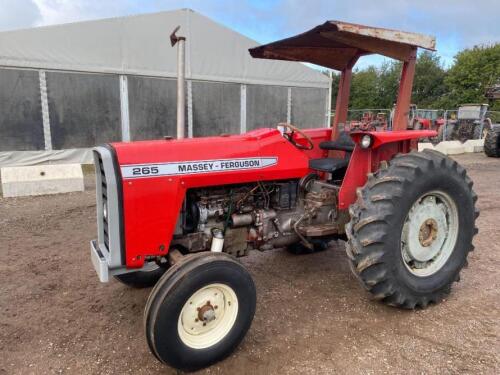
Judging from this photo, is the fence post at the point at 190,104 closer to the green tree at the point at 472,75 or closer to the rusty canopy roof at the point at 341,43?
the rusty canopy roof at the point at 341,43

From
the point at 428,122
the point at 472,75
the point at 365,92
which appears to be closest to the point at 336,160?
the point at 428,122

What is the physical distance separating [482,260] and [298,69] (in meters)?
10.3

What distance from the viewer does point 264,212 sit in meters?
3.31

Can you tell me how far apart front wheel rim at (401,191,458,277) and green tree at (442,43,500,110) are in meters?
36.3

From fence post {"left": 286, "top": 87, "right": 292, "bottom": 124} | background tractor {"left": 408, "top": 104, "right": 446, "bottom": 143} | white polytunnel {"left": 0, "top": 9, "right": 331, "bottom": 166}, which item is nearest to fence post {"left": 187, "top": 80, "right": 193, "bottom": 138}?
white polytunnel {"left": 0, "top": 9, "right": 331, "bottom": 166}

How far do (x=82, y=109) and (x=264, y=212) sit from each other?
8.45 m

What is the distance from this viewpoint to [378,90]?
134ft

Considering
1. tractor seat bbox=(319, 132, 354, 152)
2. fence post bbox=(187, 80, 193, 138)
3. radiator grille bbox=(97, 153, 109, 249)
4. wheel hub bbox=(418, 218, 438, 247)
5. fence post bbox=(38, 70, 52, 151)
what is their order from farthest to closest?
fence post bbox=(187, 80, 193, 138) < fence post bbox=(38, 70, 52, 151) < tractor seat bbox=(319, 132, 354, 152) < wheel hub bbox=(418, 218, 438, 247) < radiator grille bbox=(97, 153, 109, 249)

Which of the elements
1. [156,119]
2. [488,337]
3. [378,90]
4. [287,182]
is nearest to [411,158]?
[287,182]

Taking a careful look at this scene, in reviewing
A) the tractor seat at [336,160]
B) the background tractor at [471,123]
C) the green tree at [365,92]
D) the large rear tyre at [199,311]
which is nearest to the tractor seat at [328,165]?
the tractor seat at [336,160]

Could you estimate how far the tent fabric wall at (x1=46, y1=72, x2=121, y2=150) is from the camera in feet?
32.5

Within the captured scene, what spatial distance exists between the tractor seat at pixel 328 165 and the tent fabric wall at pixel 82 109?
817 cm

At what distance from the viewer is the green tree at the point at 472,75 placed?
115 ft

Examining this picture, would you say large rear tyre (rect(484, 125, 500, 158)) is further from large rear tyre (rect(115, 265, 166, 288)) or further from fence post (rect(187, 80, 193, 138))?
large rear tyre (rect(115, 265, 166, 288))
